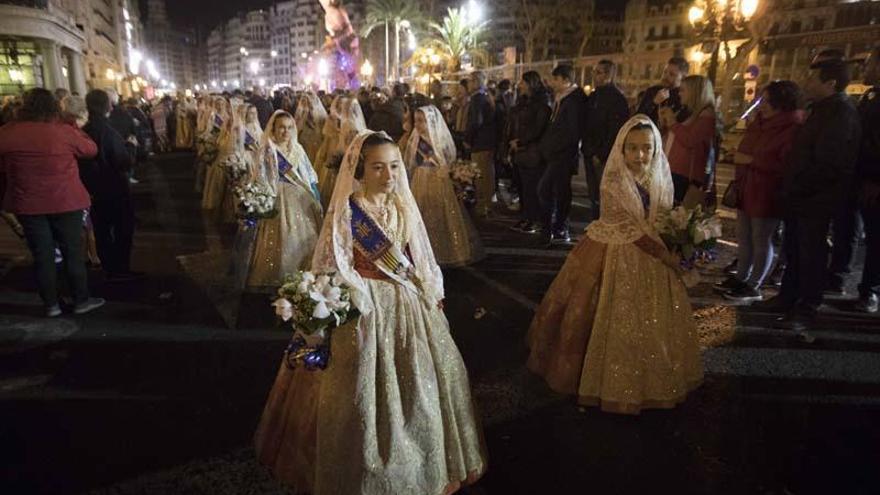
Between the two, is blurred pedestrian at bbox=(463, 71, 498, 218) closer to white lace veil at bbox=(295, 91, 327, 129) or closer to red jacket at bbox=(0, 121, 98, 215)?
white lace veil at bbox=(295, 91, 327, 129)

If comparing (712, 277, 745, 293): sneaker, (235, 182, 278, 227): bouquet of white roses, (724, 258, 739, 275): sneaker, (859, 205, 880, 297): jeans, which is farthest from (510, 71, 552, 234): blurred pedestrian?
(235, 182, 278, 227): bouquet of white roses

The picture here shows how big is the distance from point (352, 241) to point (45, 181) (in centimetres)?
448

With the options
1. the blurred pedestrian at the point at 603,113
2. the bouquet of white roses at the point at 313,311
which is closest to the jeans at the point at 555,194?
the blurred pedestrian at the point at 603,113

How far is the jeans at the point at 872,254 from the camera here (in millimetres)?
6027

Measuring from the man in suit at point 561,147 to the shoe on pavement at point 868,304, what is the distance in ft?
12.7

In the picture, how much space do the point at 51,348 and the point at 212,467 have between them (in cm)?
299

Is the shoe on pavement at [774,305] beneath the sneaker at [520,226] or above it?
beneath

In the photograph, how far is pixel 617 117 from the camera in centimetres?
816

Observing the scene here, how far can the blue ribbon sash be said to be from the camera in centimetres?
306

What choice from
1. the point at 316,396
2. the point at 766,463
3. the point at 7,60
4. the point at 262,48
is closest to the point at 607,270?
the point at 766,463

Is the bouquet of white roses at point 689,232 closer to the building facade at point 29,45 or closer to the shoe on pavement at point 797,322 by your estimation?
the shoe on pavement at point 797,322

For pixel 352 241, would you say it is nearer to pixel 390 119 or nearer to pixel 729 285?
pixel 729 285

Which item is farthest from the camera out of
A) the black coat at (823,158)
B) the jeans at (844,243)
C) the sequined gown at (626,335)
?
the jeans at (844,243)

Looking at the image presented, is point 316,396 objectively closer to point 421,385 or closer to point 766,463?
point 421,385
